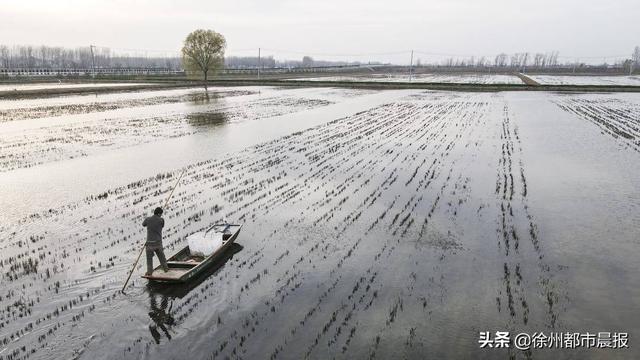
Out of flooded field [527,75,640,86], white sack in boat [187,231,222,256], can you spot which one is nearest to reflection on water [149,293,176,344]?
white sack in boat [187,231,222,256]

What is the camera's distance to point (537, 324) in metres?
10.3

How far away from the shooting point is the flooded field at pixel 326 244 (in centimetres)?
994

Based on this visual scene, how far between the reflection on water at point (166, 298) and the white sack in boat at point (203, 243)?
0.51m

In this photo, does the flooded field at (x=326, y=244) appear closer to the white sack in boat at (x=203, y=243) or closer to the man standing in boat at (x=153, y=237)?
the white sack in boat at (x=203, y=243)

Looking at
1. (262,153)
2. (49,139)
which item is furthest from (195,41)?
(262,153)

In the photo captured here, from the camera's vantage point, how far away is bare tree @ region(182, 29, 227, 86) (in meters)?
89.5

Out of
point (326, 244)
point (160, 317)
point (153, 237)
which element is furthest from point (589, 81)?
point (160, 317)

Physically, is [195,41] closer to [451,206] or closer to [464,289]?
[451,206]

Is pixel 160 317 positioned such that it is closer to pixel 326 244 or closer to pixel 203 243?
pixel 203 243

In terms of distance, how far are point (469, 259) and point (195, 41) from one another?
88.0 meters

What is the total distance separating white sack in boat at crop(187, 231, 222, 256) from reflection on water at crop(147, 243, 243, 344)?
51 centimetres

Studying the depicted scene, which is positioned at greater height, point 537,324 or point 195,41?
point 195,41

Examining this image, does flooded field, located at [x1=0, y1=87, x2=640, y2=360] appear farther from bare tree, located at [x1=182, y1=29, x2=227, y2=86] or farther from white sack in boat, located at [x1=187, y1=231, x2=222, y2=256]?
bare tree, located at [x1=182, y1=29, x2=227, y2=86]

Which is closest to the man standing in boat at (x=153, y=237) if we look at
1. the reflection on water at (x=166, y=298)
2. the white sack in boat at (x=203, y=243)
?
the reflection on water at (x=166, y=298)
